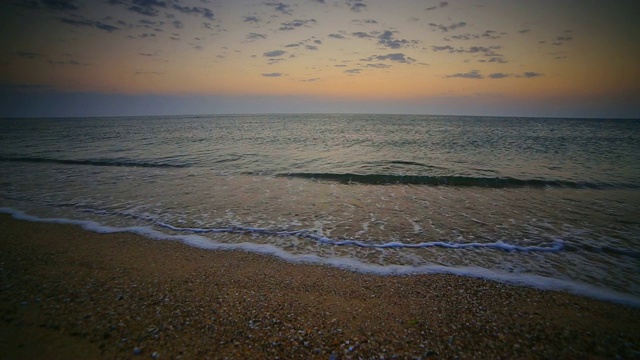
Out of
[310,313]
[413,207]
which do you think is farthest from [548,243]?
[310,313]

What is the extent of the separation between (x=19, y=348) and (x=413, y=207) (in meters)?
9.48

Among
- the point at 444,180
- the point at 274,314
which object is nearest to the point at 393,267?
the point at 274,314

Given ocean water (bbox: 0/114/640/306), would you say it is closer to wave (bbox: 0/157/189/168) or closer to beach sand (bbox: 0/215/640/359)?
wave (bbox: 0/157/189/168)

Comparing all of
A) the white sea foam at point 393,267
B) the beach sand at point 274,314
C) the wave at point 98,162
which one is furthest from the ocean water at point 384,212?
the beach sand at point 274,314

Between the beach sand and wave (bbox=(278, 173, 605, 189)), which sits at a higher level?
wave (bbox=(278, 173, 605, 189))

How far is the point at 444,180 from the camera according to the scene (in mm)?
13391

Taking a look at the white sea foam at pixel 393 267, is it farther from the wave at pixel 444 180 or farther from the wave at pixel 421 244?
the wave at pixel 444 180

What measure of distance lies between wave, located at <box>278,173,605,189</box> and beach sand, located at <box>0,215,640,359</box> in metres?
8.68

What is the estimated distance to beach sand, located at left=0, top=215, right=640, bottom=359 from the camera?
325 centimetres

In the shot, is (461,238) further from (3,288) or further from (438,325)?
(3,288)

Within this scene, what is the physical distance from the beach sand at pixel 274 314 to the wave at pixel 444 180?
868cm

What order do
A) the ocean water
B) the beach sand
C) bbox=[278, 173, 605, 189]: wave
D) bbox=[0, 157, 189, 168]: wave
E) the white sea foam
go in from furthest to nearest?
bbox=[0, 157, 189, 168]: wave, bbox=[278, 173, 605, 189]: wave, the ocean water, the white sea foam, the beach sand

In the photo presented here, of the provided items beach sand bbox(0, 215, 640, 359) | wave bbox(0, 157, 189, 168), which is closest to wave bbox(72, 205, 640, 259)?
beach sand bbox(0, 215, 640, 359)

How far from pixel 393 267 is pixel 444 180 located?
377 inches
